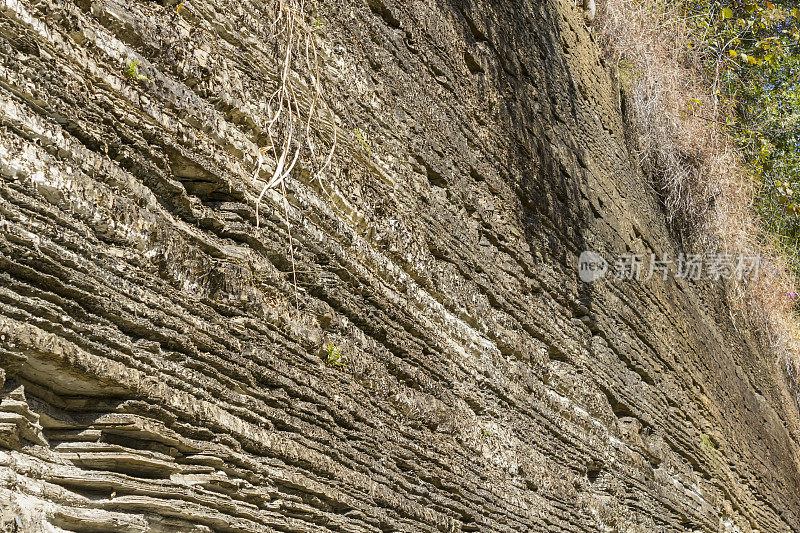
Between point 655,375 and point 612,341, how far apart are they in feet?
3.04

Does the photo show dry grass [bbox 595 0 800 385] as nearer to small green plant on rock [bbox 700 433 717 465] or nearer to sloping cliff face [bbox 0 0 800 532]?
small green plant on rock [bbox 700 433 717 465]

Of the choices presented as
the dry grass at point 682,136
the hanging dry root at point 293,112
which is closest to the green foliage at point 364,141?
the hanging dry root at point 293,112

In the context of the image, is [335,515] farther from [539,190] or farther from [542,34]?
[542,34]

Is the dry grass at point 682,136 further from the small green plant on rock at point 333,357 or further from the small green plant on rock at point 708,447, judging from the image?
the small green plant on rock at point 333,357

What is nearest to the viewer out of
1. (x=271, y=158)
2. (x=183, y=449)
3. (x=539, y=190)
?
(x=183, y=449)

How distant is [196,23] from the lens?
2.18m

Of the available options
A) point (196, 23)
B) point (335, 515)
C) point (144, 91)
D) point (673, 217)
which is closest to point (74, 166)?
point (144, 91)

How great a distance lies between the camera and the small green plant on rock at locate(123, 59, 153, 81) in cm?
189

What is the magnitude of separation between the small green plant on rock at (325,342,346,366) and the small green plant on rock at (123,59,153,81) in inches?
39.2

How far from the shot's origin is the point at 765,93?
10.4 m
